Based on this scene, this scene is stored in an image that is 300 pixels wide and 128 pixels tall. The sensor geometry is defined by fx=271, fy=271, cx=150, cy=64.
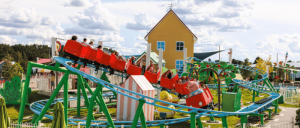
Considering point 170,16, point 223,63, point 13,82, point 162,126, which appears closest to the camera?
point 162,126

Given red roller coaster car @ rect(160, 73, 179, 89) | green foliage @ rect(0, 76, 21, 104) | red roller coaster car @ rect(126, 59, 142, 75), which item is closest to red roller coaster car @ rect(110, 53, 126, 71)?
red roller coaster car @ rect(126, 59, 142, 75)

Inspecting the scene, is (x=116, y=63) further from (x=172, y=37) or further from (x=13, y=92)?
(x=172, y=37)

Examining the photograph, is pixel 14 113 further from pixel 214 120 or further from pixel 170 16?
pixel 170 16

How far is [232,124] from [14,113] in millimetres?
12697

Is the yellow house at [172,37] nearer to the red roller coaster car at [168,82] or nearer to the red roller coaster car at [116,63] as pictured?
the red roller coaster car at [168,82]

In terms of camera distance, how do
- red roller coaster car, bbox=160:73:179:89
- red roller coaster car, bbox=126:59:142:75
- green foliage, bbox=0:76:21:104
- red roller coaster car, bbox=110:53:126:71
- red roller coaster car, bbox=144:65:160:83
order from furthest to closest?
green foliage, bbox=0:76:21:104, red roller coaster car, bbox=144:65:160:83, red roller coaster car, bbox=126:59:142:75, red roller coaster car, bbox=160:73:179:89, red roller coaster car, bbox=110:53:126:71

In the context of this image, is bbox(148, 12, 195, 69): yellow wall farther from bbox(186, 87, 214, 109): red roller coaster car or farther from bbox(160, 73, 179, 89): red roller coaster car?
bbox(186, 87, 214, 109): red roller coaster car

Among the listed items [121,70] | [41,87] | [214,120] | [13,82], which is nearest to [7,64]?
[41,87]

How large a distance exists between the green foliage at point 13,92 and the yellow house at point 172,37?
1894 cm

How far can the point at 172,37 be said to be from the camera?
33750 millimetres

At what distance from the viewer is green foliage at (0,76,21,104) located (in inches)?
688

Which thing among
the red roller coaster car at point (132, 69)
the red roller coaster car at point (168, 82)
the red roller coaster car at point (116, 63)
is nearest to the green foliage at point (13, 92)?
the red roller coaster car at point (116, 63)

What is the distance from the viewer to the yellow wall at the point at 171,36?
33.7 m

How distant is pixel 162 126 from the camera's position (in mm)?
11711
